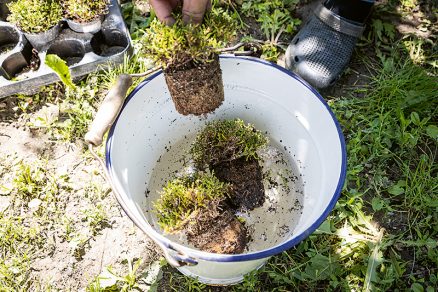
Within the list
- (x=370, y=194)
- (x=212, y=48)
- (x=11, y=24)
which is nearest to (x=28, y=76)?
(x=11, y=24)

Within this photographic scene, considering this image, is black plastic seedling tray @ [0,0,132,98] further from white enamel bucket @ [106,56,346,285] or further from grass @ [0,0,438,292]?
white enamel bucket @ [106,56,346,285]

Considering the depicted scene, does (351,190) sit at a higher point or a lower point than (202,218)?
lower

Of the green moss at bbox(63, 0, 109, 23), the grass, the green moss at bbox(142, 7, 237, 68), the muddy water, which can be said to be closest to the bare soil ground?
the grass

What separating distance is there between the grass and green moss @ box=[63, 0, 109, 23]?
22 cm

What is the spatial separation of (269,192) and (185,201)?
53 cm

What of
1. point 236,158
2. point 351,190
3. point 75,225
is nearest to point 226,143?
point 236,158

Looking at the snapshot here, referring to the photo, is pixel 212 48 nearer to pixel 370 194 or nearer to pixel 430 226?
pixel 370 194

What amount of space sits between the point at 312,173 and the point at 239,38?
3.36 ft

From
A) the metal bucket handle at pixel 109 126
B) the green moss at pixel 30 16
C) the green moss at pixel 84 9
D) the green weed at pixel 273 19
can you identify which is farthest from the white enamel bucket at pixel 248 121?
the green moss at pixel 30 16

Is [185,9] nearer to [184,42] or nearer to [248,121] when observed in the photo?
[184,42]

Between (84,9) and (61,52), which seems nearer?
(84,9)

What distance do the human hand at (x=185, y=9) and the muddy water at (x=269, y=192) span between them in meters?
0.70

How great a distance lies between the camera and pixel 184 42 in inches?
59.3

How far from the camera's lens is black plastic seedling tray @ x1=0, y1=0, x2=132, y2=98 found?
7.72 feet
